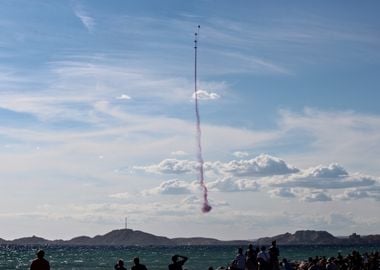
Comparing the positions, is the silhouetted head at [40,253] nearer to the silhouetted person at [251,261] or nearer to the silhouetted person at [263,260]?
the silhouetted person at [251,261]

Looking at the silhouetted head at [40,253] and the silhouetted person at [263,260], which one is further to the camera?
the silhouetted person at [263,260]

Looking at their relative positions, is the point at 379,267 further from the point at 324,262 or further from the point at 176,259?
the point at 176,259

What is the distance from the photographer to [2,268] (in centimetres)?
→ 8331

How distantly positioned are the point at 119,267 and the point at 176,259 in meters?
1.67

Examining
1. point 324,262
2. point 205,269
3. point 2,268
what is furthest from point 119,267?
point 2,268

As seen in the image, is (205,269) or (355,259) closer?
(355,259)

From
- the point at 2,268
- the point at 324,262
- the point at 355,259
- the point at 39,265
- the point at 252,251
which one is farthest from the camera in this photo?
the point at 2,268

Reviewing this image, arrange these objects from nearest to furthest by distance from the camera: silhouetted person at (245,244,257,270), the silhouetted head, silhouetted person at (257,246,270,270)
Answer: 1. the silhouetted head
2. silhouetted person at (245,244,257,270)
3. silhouetted person at (257,246,270,270)

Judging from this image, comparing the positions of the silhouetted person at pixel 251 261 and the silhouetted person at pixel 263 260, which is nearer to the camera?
the silhouetted person at pixel 251 261

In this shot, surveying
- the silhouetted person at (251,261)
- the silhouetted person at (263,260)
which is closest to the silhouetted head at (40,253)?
the silhouetted person at (251,261)

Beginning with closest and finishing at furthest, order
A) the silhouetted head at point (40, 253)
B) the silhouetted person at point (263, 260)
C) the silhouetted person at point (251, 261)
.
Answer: the silhouetted head at point (40, 253) < the silhouetted person at point (251, 261) < the silhouetted person at point (263, 260)

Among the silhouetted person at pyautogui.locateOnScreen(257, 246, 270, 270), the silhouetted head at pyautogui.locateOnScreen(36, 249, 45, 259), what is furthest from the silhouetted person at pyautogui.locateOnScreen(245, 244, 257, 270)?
the silhouetted head at pyautogui.locateOnScreen(36, 249, 45, 259)

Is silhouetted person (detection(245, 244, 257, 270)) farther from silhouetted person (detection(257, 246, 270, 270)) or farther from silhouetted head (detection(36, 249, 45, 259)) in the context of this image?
silhouetted head (detection(36, 249, 45, 259))

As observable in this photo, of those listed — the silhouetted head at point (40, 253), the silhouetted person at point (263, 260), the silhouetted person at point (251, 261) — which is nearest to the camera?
the silhouetted head at point (40, 253)
